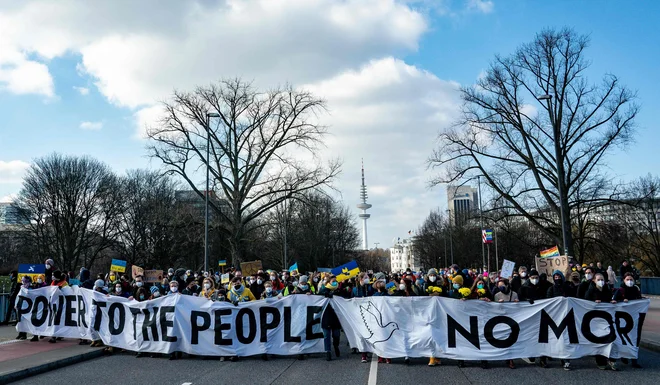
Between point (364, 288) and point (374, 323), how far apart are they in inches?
163

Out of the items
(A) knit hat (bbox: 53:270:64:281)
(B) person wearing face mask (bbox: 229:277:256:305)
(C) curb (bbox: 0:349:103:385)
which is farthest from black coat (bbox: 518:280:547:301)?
(A) knit hat (bbox: 53:270:64:281)

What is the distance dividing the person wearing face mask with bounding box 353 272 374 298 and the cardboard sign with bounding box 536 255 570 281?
8.95 m

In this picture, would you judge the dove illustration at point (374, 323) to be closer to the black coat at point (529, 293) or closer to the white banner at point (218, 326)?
the white banner at point (218, 326)

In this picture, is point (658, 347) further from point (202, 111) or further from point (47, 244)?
point (47, 244)

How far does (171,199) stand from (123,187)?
5.97 m

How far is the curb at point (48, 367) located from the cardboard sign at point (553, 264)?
1649 centimetres

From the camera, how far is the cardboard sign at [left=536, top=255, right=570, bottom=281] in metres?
21.6

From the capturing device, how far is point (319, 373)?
9.91 m

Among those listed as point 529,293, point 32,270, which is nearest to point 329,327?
point 529,293

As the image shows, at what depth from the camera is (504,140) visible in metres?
32.9

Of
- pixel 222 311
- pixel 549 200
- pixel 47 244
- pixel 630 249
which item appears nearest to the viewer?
pixel 222 311

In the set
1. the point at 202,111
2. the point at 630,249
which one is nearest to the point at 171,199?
the point at 202,111

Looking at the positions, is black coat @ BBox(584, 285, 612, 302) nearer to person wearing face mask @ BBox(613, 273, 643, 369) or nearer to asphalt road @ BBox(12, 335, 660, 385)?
person wearing face mask @ BBox(613, 273, 643, 369)

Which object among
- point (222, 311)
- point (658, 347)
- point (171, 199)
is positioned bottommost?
point (658, 347)
